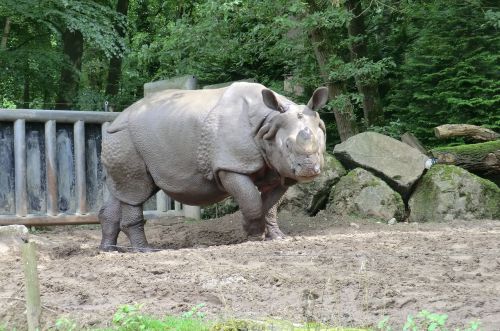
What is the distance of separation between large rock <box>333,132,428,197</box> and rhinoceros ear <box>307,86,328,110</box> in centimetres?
232

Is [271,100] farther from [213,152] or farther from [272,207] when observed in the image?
[272,207]

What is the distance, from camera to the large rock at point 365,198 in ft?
30.7

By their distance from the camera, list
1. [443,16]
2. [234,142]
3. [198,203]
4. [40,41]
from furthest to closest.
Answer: [40,41], [443,16], [198,203], [234,142]

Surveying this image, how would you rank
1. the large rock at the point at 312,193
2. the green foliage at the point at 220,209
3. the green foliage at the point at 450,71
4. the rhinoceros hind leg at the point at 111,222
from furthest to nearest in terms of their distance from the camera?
the green foliage at the point at 450,71
the green foliage at the point at 220,209
the large rock at the point at 312,193
the rhinoceros hind leg at the point at 111,222

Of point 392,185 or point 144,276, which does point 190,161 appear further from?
point 392,185

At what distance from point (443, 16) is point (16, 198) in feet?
21.9

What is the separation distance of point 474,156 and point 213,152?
3.79 metres

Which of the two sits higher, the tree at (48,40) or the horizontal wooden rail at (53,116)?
the tree at (48,40)

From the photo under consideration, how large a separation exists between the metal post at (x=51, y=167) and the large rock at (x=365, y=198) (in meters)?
3.57

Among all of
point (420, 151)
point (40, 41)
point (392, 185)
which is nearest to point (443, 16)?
point (420, 151)

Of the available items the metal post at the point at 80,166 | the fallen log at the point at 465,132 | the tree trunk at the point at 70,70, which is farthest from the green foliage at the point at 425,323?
the tree trunk at the point at 70,70

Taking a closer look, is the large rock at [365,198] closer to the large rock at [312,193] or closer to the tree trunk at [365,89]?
the large rock at [312,193]

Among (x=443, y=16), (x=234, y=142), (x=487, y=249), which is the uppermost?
(x=443, y=16)

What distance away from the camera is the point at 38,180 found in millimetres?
10297
